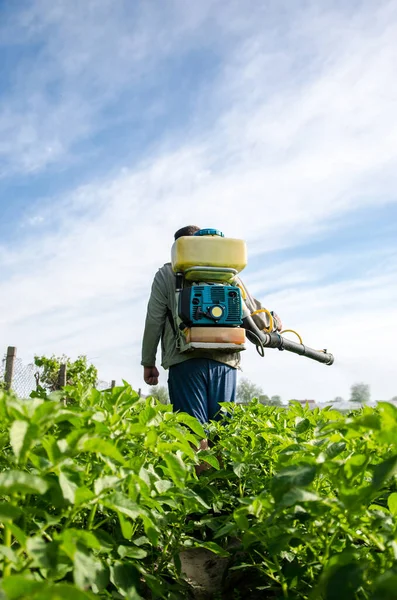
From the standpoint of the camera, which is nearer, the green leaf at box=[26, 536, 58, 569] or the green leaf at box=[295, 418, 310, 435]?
the green leaf at box=[26, 536, 58, 569]

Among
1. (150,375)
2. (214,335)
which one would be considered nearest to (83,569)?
(214,335)

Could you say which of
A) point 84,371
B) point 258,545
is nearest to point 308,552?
point 258,545

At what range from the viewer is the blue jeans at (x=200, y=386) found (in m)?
4.53

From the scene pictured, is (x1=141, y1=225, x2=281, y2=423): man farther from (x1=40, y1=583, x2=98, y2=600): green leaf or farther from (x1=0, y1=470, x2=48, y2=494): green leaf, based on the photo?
(x1=40, y1=583, x2=98, y2=600): green leaf

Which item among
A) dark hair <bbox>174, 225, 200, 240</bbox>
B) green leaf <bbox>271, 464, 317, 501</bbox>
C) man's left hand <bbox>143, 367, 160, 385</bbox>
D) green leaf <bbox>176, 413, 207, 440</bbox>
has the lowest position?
green leaf <bbox>271, 464, 317, 501</bbox>

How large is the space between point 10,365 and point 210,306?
7.80 metres

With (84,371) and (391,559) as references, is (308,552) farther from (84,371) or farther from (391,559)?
(84,371)

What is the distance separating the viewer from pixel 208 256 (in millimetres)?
4520

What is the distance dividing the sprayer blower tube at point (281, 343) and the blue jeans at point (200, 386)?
0.50 metres

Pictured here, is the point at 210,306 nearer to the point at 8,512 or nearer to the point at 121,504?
the point at 121,504

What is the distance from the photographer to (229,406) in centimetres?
363

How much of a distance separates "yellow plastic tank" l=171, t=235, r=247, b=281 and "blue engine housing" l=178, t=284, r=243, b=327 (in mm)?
156

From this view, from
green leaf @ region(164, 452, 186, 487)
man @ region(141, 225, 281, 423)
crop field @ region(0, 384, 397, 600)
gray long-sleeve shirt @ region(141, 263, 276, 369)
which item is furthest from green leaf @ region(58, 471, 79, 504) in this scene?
gray long-sleeve shirt @ region(141, 263, 276, 369)

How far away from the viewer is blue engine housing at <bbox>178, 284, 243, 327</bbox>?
173 inches
